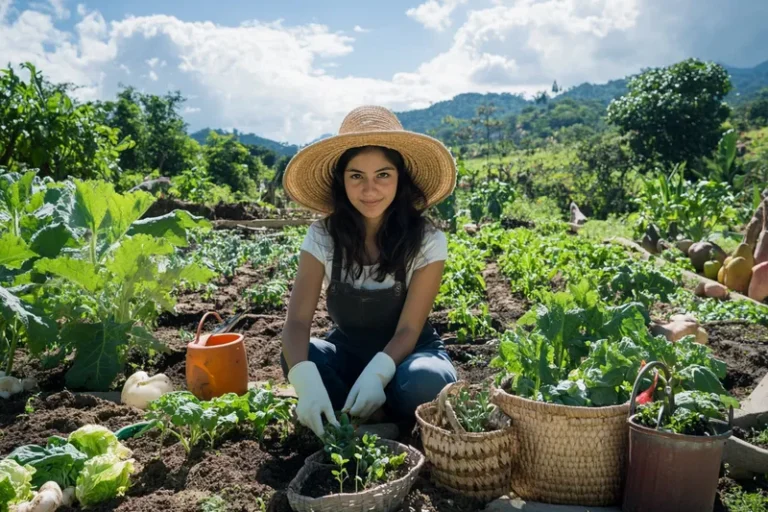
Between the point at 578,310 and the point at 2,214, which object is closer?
the point at 578,310

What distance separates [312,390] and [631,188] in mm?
14680

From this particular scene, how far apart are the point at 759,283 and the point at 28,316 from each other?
527 cm

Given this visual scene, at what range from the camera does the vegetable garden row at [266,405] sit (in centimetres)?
209

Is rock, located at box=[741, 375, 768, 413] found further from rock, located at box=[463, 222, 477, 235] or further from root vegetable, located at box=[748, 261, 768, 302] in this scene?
rock, located at box=[463, 222, 477, 235]

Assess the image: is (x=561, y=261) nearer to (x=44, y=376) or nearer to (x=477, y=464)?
(x=477, y=464)

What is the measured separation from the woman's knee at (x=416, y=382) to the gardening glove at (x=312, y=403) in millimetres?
333

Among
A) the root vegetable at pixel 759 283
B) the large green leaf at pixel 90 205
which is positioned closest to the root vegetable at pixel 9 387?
the large green leaf at pixel 90 205

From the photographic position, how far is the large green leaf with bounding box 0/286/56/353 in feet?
9.00

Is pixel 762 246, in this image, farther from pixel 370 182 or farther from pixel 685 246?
pixel 370 182

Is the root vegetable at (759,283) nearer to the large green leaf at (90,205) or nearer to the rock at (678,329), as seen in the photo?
the rock at (678,329)

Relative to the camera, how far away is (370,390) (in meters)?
2.55

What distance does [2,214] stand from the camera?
3.58 metres

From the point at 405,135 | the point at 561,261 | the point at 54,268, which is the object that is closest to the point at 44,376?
the point at 54,268

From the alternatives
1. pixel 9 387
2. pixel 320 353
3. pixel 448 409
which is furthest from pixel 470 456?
pixel 9 387
